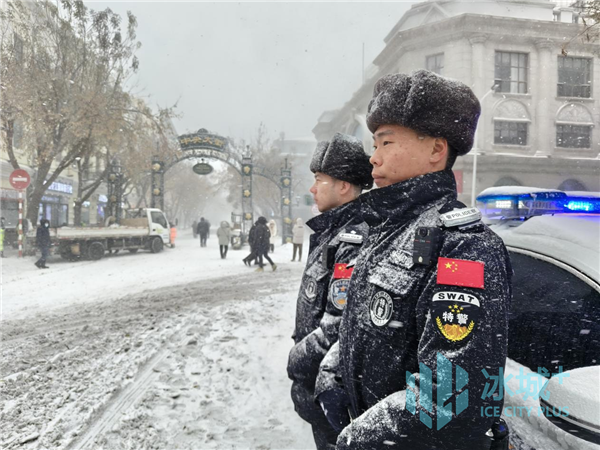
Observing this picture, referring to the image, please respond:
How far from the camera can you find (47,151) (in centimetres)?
1520

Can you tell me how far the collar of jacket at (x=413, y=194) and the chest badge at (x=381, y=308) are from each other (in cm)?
29

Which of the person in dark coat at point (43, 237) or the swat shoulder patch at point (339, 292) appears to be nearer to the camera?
the swat shoulder patch at point (339, 292)

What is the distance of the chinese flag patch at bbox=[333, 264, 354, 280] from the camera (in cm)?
188

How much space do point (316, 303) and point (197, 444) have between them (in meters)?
1.68

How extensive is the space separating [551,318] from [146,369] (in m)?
4.05

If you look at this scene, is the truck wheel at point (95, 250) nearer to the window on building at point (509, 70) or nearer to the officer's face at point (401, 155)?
the officer's face at point (401, 155)

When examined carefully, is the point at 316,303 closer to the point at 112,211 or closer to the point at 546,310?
the point at 546,310

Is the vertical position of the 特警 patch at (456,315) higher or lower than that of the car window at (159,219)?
lower

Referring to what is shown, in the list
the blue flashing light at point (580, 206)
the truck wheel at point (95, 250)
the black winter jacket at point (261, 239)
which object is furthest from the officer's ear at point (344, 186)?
the truck wheel at point (95, 250)

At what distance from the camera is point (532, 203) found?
7.65 ft

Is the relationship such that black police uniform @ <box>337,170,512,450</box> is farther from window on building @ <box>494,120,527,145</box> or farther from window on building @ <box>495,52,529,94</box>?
window on building @ <box>494,120,527,145</box>

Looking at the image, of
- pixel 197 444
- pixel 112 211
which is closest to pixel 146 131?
pixel 112 211

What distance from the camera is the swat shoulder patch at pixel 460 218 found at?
3.76ft

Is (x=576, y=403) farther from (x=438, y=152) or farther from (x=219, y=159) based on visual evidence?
(x=219, y=159)
